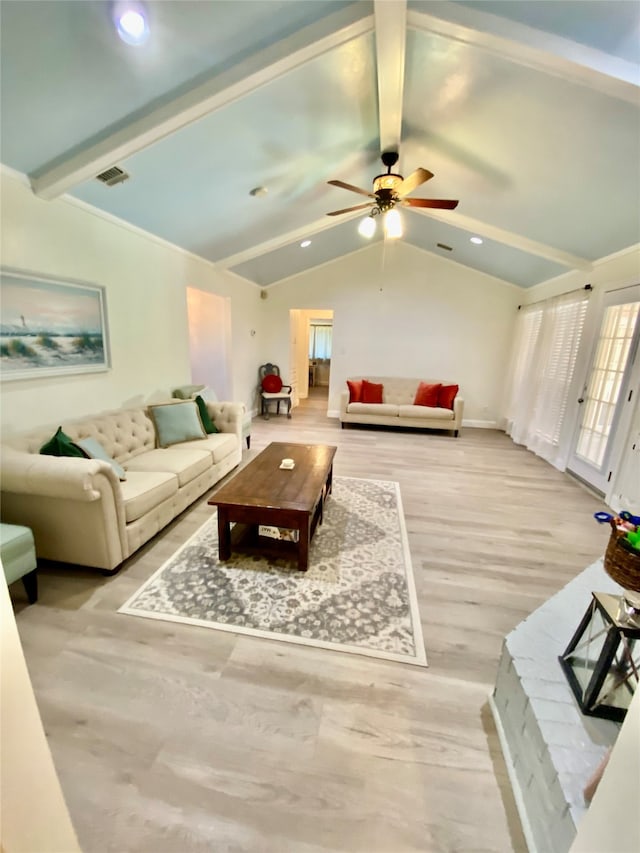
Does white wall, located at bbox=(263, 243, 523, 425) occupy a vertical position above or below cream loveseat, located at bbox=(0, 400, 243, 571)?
above

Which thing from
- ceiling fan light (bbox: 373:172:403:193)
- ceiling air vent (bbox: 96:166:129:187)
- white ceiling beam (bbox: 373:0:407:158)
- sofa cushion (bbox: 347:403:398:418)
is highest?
white ceiling beam (bbox: 373:0:407:158)

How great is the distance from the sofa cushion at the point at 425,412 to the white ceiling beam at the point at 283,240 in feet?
9.39

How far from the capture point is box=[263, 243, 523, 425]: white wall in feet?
20.5

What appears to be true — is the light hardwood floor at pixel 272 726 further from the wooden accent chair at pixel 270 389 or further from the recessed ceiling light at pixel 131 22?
the wooden accent chair at pixel 270 389

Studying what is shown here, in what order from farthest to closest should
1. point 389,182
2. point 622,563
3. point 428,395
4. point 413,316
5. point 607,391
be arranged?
1. point 413,316
2. point 428,395
3. point 607,391
4. point 389,182
5. point 622,563

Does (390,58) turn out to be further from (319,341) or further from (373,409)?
(319,341)

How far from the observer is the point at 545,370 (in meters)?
5.06

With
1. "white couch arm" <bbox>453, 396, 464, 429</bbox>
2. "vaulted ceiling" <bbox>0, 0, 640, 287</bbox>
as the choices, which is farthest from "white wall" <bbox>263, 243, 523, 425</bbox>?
"vaulted ceiling" <bbox>0, 0, 640, 287</bbox>

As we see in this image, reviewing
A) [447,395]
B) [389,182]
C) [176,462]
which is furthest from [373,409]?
[176,462]

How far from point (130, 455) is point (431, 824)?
9.78ft

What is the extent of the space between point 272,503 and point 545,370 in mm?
4604

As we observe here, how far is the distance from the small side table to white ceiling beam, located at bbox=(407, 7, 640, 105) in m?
2.43

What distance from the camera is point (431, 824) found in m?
1.16

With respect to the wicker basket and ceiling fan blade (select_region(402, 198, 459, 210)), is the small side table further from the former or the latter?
ceiling fan blade (select_region(402, 198, 459, 210))
